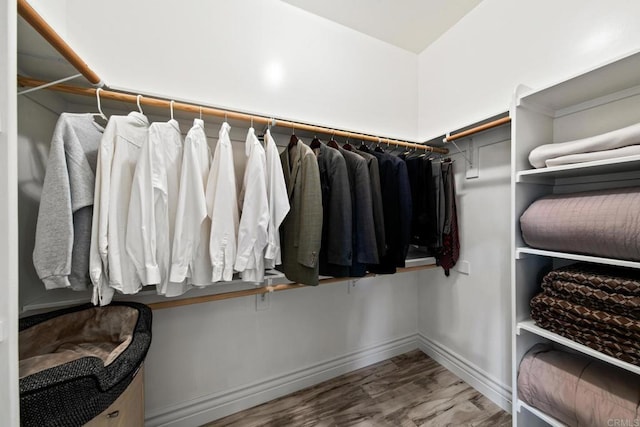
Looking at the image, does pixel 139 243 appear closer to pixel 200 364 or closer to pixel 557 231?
pixel 200 364

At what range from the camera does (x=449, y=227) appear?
165cm

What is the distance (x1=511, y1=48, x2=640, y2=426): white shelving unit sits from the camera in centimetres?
103

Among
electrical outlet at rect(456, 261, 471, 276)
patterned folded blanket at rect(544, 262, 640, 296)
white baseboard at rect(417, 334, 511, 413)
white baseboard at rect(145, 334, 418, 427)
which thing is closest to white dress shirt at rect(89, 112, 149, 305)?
white baseboard at rect(145, 334, 418, 427)

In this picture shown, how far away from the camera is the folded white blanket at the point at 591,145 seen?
2.80 feet

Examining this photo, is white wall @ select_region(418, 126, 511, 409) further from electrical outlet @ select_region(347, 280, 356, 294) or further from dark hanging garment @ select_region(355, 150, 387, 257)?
dark hanging garment @ select_region(355, 150, 387, 257)

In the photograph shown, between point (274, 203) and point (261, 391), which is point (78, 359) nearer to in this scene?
point (274, 203)

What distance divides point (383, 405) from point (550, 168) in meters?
1.63

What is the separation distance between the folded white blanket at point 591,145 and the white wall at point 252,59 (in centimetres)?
105

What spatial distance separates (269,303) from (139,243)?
908mm

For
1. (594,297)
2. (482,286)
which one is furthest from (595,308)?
(482,286)

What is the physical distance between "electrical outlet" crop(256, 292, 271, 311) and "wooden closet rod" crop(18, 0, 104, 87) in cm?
136

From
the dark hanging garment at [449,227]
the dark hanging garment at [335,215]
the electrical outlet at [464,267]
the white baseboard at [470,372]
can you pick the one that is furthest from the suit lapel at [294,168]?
the white baseboard at [470,372]

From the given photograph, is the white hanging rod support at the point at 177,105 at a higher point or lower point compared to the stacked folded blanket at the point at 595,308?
higher

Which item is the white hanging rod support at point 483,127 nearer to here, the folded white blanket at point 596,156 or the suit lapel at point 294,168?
the folded white blanket at point 596,156
